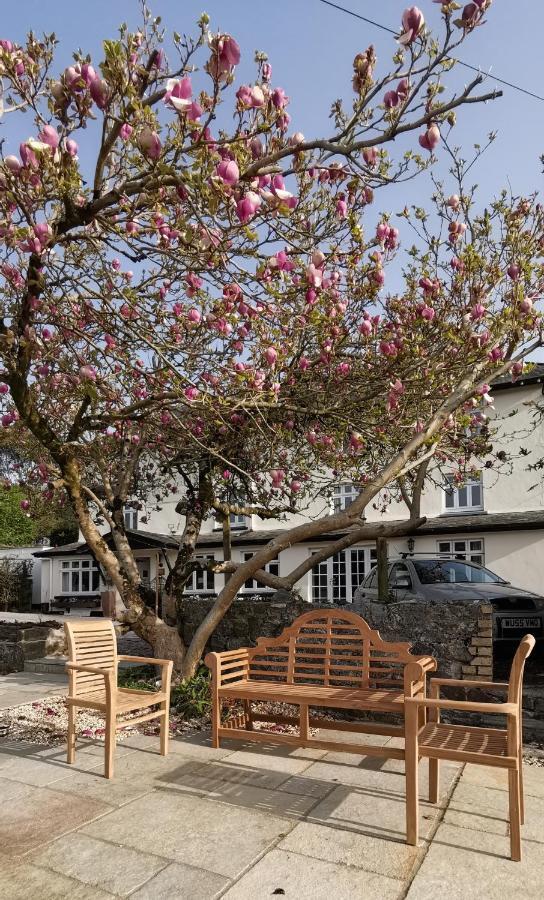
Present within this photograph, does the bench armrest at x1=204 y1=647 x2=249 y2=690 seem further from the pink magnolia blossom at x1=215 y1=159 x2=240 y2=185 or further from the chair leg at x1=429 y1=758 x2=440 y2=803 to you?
the pink magnolia blossom at x1=215 y1=159 x2=240 y2=185

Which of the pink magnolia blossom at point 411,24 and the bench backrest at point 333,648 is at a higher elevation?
the pink magnolia blossom at point 411,24

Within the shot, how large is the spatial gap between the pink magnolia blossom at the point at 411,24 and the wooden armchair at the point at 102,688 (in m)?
4.91

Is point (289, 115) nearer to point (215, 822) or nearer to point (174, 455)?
point (215, 822)

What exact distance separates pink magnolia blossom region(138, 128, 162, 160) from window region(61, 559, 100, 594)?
27.5 m

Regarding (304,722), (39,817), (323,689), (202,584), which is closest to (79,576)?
(202,584)

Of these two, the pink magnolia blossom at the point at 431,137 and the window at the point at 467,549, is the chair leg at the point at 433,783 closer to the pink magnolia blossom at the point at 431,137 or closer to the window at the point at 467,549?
the pink magnolia blossom at the point at 431,137

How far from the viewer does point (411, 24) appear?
3877 millimetres

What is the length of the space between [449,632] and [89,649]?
377 centimetres

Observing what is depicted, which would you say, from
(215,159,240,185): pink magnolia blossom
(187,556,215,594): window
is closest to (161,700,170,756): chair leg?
(215,159,240,185): pink magnolia blossom

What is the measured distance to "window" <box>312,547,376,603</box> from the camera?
23.6 metres

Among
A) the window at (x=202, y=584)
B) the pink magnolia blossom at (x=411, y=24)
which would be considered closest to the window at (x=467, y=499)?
the window at (x=202, y=584)

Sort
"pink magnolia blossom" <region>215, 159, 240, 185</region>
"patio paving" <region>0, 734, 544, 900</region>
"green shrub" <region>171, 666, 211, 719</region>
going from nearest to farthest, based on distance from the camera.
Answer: "patio paving" <region>0, 734, 544, 900</region>
"pink magnolia blossom" <region>215, 159, 240, 185</region>
"green shrub" <region>171, 666, 211, 719</region>

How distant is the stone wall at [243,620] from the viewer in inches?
341

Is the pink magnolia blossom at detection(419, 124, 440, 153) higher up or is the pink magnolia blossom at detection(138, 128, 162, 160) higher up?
the pink magnolia blossom at detection(419, 124, 440, 153)
